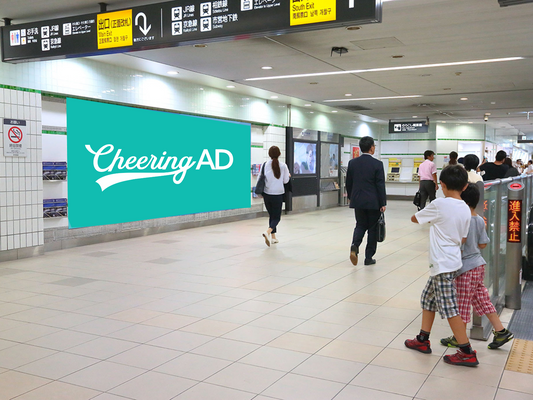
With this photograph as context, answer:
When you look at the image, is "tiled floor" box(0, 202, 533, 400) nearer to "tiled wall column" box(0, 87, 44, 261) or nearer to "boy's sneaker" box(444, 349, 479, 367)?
"boy's sneaker" box(444, 349, 479, 367)

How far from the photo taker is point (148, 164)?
9.55 meters

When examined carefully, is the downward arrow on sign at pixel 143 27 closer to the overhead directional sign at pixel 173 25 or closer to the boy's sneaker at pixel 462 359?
the overhead directional sign at pixel 173 25

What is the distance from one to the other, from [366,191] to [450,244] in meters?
3.16

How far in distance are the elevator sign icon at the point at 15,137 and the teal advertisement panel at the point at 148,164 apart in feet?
3.07

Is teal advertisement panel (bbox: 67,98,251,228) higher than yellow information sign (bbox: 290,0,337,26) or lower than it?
lower

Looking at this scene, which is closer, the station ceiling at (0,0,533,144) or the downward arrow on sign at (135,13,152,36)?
the downward arrow on sign at (135,13,152,36)

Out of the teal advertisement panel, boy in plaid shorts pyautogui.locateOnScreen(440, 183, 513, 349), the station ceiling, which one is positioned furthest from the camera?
the teal advertisement panel

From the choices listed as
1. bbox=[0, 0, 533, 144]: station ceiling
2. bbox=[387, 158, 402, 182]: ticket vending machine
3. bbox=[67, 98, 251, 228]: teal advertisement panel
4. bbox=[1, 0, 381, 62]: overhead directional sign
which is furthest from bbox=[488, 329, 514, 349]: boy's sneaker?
bbox=[387, 158, 402, 182]: ticket vending machine

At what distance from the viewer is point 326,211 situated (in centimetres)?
1494

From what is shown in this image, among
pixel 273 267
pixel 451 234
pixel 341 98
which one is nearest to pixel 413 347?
pixel 451 234

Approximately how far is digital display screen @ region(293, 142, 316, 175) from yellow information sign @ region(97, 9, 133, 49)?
9.09 metres

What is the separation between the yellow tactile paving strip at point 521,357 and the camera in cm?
320

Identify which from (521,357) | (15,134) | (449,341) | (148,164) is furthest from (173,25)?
(148,164)

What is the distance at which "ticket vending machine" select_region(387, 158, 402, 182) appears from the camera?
67.0 feet
